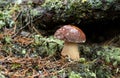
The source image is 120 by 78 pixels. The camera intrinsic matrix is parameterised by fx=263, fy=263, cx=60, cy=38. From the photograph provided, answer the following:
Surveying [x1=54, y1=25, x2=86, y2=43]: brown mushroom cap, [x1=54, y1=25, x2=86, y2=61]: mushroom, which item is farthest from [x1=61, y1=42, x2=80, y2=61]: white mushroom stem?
[x1=54, y1=25, x2=86, y2=43]: brown mushroom cap

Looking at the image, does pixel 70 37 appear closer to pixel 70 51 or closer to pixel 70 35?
pixel 70 35

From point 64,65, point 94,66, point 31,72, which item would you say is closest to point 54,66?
point 64,65

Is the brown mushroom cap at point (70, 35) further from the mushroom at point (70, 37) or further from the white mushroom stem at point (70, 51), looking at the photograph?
the white mushroom stem at point (70, 51)

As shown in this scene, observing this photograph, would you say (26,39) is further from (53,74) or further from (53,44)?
(53,74)

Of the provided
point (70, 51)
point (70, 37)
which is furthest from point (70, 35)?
point (70, 51)

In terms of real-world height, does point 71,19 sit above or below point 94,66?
above

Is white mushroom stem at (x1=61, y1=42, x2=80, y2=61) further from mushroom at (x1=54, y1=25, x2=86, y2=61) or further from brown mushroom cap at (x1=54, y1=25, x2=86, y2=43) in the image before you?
brown mushroom cap at (x1=54, y1=25, x2=86, y2=43)

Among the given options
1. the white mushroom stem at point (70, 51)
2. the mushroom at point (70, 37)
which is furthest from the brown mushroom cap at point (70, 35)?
the white mushroom stem at point (70, 51)

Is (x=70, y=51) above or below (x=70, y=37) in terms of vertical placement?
below
